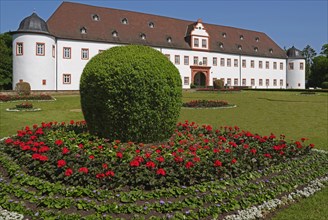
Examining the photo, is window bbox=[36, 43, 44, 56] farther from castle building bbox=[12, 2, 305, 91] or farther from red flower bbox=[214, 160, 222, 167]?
red flower bbox=[214, 160, 222, 167]

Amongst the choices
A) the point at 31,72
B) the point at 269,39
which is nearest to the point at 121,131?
the point at 31,72

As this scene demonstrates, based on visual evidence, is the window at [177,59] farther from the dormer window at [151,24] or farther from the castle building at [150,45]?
the dormer window at [151,24]

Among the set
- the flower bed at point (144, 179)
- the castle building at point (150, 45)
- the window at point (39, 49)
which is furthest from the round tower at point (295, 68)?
the flower bed at point (144, 179)

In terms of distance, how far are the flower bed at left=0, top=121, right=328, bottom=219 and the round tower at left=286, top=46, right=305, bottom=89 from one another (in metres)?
63.6

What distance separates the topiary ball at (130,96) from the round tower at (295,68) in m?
64.3

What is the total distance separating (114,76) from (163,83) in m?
1.27

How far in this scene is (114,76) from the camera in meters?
7.79

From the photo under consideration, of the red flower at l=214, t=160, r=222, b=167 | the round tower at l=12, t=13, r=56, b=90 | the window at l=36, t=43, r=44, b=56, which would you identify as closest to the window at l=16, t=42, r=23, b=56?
the round tower at l=12, t=13, r=56, b=90

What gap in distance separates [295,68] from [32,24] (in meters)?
52.3

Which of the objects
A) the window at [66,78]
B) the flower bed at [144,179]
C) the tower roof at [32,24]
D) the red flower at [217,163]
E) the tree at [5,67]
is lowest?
the flower bed at [144,179]

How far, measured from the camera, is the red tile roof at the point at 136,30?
42.8 metres

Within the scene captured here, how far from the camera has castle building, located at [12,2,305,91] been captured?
39.0 m

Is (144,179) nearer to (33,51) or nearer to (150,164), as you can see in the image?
(150,164)

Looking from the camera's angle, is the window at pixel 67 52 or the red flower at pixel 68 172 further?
the window at pixel 67 52
